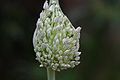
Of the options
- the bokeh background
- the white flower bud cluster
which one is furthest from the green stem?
the bokeh background

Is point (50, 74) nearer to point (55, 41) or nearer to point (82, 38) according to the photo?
point (55, 41)

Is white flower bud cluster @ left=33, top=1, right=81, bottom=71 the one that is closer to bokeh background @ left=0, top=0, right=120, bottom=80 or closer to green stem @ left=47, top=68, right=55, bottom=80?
green stem @ left=47, top=68, right=55, bottom=80

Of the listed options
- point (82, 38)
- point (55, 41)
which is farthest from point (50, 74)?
point (82, 38)

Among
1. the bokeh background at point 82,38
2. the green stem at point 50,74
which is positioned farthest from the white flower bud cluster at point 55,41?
the bokeh background at point 82,38
